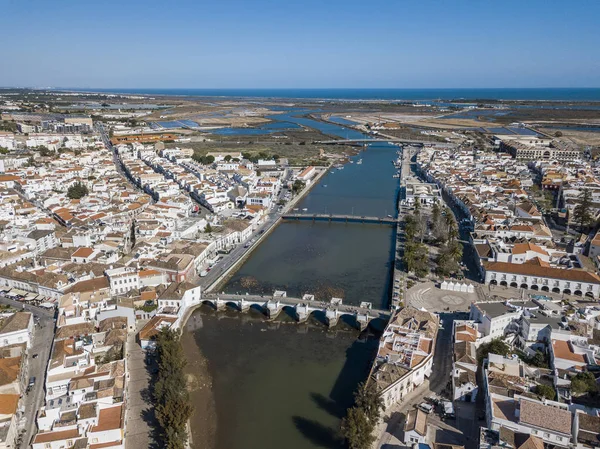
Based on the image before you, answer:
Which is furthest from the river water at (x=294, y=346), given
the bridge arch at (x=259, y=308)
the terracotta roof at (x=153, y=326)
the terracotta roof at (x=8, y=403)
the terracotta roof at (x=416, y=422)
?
the terracotta roof at (x=8, y=403)

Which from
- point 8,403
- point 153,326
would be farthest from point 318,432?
point 8,403

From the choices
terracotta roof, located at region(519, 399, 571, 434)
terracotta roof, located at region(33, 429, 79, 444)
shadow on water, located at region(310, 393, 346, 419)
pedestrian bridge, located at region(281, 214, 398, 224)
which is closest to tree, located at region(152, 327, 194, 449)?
terracotta roof, located at region(33, 429, 79, 444)

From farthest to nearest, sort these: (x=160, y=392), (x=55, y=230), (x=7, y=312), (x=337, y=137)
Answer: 1. (x=337, y=137)
2. (x=55, y=230)
3. (x=7, y=312)
4. (x=160, y=392)

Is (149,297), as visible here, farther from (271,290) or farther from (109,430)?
(109,430)

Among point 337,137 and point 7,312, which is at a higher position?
point 337,137

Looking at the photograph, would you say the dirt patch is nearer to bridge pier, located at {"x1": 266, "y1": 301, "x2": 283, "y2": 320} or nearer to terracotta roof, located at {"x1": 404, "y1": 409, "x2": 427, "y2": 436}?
bridge pier, located at {"x1": 266, "y1": 301, "x2": 283, "y2": 320}

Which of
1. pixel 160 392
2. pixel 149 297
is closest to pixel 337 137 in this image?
pixel 149 297

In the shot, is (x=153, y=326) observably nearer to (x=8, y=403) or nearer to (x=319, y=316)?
(x=8, y=403)
